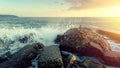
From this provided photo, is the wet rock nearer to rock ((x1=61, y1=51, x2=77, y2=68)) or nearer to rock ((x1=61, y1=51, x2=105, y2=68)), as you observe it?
rock ((x1=61, y1=51, x2=105, y2=68))

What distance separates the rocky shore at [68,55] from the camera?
297 inches

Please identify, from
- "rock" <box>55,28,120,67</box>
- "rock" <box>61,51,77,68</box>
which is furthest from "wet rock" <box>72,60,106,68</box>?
"rock" <box>55,28,120,67</box>

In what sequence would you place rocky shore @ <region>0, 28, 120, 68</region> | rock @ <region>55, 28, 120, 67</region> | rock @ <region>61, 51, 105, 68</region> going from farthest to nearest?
rock @ <region>55, 28, 120, 67</region>, rock @ <region>61, 51, 105, 68</region>, rocky shore @ <region>0, 28, 120, 68</region>

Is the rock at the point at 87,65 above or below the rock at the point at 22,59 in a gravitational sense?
below

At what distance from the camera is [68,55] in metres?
8.37

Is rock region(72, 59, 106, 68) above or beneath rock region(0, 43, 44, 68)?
beneath

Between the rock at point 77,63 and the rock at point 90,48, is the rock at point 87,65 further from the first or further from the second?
the rock at point 90,48

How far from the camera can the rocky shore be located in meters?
7.55

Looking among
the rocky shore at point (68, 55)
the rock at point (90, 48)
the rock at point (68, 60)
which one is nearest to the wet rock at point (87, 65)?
the rocky shore at point (68, 55)

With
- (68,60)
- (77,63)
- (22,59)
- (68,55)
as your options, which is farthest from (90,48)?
(22,59)

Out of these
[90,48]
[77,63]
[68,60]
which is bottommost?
[77,63]

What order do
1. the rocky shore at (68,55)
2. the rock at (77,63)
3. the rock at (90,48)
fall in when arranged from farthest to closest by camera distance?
the rock at (90,48) → the rock at (77,63) → the rocky shore at (68,55)

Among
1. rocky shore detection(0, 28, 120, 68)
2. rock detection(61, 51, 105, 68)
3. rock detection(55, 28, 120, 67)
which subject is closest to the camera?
rocky shore detection(0, 28, 120, 68)

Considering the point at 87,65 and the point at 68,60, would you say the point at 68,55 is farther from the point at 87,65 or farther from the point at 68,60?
the point at 87,65
